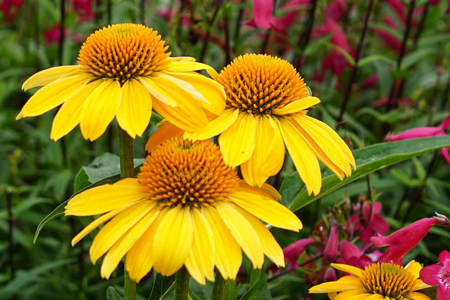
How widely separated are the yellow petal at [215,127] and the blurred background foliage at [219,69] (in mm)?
387

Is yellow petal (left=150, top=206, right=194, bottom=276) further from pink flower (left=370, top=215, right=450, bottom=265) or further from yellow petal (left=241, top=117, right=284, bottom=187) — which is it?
pink flower (left=370, top=215, right=450, bottom=265)

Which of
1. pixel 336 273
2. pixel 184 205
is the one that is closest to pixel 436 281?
pixel 336 273

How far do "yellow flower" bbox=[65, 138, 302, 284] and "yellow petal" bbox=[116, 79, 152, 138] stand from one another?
7 centimetres

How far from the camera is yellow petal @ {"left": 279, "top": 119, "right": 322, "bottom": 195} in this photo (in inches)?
29.3

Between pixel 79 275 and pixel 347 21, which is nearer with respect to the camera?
pixel 79 275

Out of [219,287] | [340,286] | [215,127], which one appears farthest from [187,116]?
[340,286]

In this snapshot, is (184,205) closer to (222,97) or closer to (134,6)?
(222,97)

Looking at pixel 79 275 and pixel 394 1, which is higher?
pixel 394 1

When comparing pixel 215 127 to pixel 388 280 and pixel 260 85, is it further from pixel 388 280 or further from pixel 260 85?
pixel 388 280

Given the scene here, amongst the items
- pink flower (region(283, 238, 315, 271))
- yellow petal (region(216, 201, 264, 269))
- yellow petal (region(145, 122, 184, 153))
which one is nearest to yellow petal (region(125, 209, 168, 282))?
yellow petal (region(216, 201, 264, 269))

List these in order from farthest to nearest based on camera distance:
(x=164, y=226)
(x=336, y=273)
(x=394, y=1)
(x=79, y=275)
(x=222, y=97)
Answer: (x=394, y=1) → (x=79, y=275) → (x=336, y=273) → (x=222, y=97) → (x=164, y=226)

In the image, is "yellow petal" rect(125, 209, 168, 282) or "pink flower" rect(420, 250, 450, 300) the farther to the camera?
"pink flower" rect(420, 250, 450, 300)

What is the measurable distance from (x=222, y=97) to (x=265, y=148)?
4.3 inches

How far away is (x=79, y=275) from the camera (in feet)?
5.97
